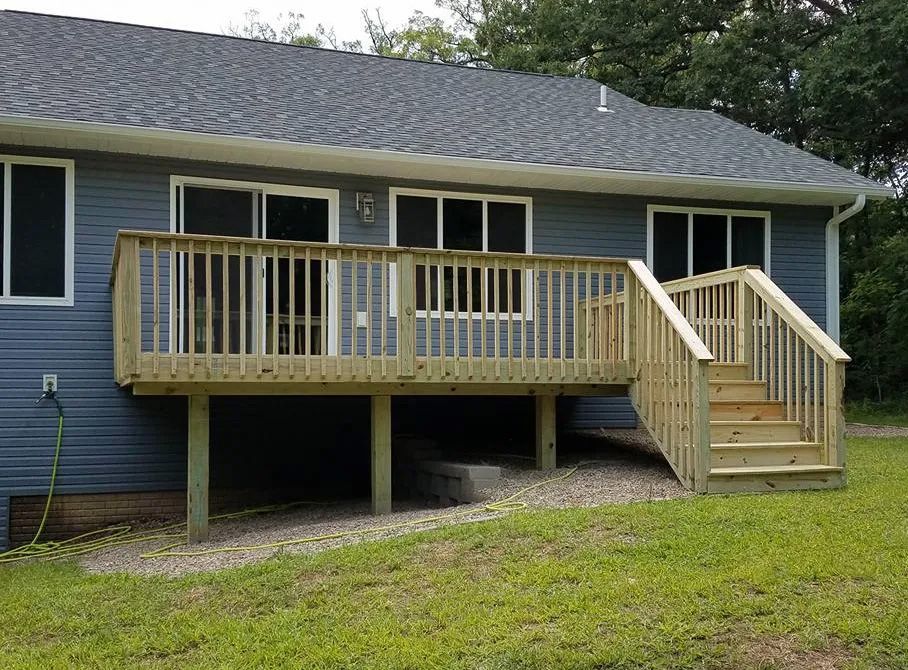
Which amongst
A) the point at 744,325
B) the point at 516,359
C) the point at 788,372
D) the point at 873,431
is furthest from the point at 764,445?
the point at 873,431

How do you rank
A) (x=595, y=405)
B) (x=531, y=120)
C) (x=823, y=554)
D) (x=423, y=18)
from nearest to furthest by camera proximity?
(x=823, y=554) → (x=595, y=405) → (x=531, y=120) → (x=423, y=18)

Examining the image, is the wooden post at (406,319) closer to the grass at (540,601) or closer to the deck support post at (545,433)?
the deck support post at (545,433)

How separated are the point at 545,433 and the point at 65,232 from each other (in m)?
5.12

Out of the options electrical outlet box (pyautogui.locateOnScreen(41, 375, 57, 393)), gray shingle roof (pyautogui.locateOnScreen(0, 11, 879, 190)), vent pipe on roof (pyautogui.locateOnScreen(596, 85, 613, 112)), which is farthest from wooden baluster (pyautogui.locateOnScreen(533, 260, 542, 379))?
vent pipe on roof (pyautogui.locateOnScreen(596, 85, 613, 112))

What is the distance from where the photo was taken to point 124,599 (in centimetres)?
539

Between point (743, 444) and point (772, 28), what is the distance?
57.1ft

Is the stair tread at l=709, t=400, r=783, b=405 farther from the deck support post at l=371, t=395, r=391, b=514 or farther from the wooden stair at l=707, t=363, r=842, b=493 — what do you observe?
the deck support post at l=371, t=395, r=391, b=514

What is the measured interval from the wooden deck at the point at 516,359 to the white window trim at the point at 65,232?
2.32ft

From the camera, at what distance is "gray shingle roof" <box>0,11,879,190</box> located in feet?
31.3

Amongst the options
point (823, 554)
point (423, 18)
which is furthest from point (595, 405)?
point (423, 18)

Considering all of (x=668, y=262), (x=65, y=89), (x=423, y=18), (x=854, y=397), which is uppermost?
(x=423, y=18)

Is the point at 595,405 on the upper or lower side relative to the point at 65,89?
lower

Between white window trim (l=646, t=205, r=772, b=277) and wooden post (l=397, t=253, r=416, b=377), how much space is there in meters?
4.43

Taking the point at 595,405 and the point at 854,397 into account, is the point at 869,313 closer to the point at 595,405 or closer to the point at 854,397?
the point at 854,397
